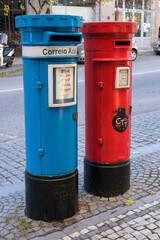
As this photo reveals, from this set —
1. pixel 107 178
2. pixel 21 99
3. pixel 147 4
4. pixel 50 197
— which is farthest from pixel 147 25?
pixel 50 197

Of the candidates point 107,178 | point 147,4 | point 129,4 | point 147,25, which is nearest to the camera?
point 107,178

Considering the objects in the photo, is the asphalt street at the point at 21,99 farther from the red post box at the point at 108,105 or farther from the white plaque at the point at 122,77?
the white plaque at the point at 122,77

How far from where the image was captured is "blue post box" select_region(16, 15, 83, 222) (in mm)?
3326

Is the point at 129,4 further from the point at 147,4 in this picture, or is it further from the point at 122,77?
the point at 122,77

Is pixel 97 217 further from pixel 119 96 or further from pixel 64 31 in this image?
pixel 64 31

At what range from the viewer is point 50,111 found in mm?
3463

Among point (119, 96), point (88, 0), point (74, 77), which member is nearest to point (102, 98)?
point (119, 96)

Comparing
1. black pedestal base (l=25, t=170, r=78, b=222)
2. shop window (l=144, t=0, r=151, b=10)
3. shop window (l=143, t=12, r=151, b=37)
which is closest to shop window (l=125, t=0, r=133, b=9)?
shop window (l=144, t=0, r=151, b=10)

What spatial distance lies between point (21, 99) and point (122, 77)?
245 inches

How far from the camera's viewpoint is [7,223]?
11.9ft

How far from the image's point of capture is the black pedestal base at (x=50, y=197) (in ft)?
11.7

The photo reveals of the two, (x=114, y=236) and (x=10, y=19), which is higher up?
(x=10, y=19)

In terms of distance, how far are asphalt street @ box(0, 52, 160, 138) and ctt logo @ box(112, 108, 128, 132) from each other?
309 cm

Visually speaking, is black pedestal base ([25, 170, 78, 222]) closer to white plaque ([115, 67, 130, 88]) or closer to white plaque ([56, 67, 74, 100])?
white plaque ([56, 67, 74, 100])
